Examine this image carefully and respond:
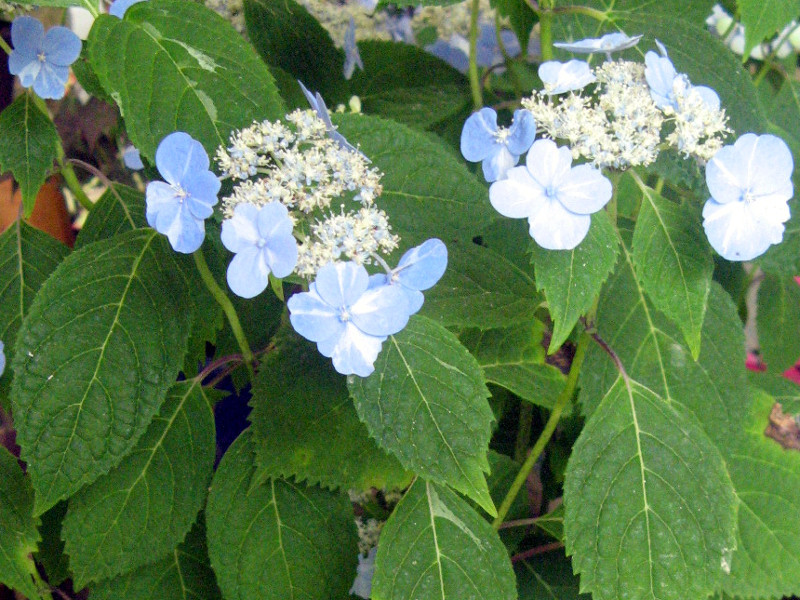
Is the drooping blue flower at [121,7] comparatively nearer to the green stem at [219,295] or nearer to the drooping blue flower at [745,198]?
the green stem at [219,295]

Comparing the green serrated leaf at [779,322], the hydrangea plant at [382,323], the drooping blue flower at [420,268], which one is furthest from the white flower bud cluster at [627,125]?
the green serrated leaf at [779,322]

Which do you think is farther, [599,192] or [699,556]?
[699,556]

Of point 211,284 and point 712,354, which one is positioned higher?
point 211,284

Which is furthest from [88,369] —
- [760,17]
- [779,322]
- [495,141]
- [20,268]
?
[779,322]

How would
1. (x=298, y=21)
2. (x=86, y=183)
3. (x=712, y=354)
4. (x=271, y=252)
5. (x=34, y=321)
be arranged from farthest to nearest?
(x=86, y=183) → (x=298, y=21) → (x=712, y=354) → (x=34, y=321) → (x=271, y=252)

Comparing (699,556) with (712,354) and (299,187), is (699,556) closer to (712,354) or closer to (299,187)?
(712,354)

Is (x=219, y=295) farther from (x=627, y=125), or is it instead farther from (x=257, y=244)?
(x=627, y=125)

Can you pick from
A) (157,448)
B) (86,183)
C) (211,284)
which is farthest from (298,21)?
(86,183)
